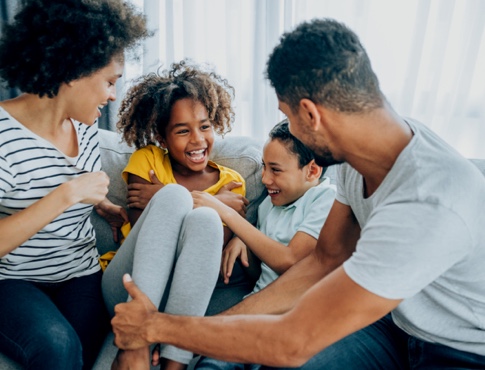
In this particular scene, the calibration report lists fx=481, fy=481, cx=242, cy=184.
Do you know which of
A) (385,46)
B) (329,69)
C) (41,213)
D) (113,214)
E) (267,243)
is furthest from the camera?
(385,46)

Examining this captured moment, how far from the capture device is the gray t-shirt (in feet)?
2.87

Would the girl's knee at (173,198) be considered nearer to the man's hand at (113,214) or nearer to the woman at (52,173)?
the woman at (52,173)

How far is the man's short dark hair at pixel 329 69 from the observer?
979 millimetres

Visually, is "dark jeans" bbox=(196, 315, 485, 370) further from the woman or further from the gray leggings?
the woman

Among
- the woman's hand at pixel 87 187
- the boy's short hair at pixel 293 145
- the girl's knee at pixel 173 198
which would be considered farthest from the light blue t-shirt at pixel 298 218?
the woman's hand at pixel 87 187

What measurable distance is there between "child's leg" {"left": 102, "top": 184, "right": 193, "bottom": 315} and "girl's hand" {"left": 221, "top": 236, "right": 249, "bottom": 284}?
0.29 m

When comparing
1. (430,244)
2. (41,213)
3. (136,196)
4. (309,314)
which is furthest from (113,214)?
(430,244)

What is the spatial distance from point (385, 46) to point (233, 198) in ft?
3.17

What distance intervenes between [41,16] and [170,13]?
3.66 feet

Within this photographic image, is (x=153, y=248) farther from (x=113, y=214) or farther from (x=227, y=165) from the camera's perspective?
(x=227, y=165)

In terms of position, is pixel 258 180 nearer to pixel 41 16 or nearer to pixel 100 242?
pixel 100 242

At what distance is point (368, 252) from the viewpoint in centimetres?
90

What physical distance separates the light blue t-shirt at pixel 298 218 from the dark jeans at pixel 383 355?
0.33 m

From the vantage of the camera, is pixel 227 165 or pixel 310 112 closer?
pixel 310 112
